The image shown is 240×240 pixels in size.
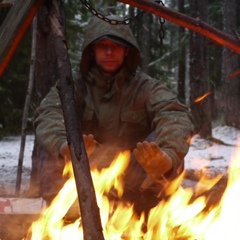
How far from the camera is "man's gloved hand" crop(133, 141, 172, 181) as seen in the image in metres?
2.74

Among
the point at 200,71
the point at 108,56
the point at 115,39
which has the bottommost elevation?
the point at 200,71

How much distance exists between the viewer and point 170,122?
12.4ft

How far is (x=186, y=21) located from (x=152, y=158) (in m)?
0.99

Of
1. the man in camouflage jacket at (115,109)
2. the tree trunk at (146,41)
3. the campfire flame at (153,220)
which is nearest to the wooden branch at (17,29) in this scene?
the campfire flame at (153,220)

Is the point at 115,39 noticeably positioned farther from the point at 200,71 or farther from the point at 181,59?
the point at 181,59

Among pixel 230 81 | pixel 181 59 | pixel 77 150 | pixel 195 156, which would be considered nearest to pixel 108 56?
pixel 77 150

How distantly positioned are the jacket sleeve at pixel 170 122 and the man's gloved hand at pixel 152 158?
271 millimetres

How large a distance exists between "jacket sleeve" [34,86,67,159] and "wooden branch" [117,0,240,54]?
4.00ft

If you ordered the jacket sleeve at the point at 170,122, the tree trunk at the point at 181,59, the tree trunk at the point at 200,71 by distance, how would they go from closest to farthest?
the jacket sleeve at the point at 170,122 → the tree trunk at the point at 200,71 → the tree trunk at the point at 181,59

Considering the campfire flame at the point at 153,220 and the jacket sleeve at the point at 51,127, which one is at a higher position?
the jacket sleeve at the point at 51,127

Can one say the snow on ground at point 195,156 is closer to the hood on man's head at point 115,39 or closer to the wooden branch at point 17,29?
the hood on man's head at point 115,39

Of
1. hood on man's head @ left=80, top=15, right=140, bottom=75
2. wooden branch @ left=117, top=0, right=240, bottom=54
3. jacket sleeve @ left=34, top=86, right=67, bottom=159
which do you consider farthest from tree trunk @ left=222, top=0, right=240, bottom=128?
wooden branch @ left=117, top=0, right=240, bottom=54

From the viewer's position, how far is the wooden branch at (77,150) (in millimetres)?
2289

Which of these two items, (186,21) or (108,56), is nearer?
(186,21)
